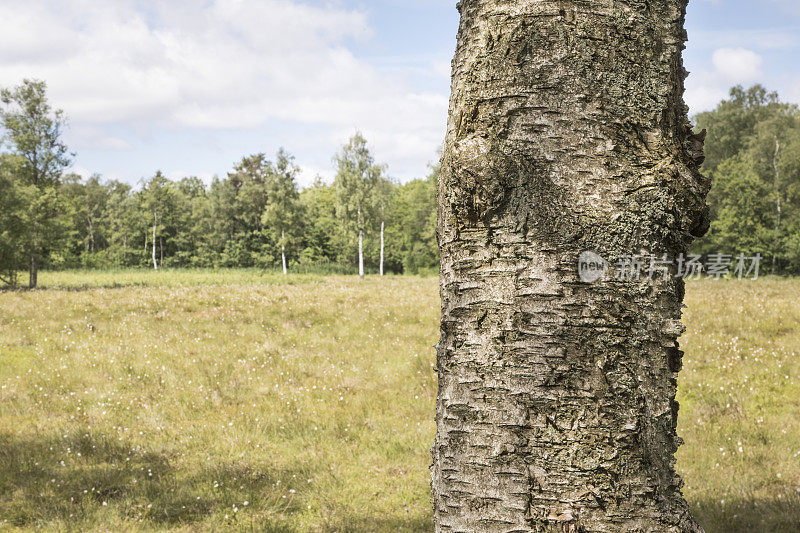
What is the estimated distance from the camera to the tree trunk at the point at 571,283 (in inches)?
64.3

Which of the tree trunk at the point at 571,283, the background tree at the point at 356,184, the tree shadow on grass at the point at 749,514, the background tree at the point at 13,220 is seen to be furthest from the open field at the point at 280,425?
the background tree at the point at 356,184

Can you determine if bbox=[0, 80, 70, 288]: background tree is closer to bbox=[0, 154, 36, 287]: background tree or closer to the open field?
bbox=[0, 154, 36, 287]: background tree

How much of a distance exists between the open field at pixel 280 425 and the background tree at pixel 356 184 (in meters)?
38.3

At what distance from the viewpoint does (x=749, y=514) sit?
5.10 m

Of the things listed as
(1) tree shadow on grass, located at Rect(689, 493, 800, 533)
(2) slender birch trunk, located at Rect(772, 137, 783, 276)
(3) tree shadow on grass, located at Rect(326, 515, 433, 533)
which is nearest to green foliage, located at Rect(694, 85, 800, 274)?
(2) slender birch trunk, located at Rect(772, 137, 783, 276)

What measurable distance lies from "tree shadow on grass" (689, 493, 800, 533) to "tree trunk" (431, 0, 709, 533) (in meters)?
4.17

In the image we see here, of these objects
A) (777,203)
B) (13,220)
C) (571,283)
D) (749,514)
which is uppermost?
(777,203)

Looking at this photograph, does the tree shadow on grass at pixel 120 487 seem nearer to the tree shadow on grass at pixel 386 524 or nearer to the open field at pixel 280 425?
the open field at pixel 280 425

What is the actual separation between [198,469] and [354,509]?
2.25 metres

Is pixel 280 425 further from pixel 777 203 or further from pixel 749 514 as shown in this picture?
pixel 777 203

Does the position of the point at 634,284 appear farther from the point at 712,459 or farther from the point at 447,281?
the point at 712,459

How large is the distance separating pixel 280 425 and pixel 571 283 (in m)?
6.87

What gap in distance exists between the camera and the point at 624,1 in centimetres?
167

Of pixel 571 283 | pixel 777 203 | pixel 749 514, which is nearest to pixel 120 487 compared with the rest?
pixel 571 283
